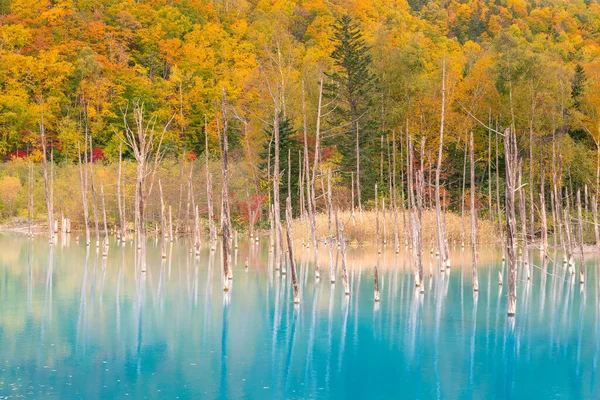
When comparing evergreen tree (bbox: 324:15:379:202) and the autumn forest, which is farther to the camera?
evergreen tree (bbox: 324:15:379:202)

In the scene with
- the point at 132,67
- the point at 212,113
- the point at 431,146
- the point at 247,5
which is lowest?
the point at 431,146

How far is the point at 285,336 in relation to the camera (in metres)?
17.0

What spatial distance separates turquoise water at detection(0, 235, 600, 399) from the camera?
13.2 meters

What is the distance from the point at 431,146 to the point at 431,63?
1670cm

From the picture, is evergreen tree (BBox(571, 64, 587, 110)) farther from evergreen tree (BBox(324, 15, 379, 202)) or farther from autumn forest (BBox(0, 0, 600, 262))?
evergreen tree (BBox(324, 15, 379, 202))

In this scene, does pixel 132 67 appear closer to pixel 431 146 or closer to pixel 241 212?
pixel 241 212

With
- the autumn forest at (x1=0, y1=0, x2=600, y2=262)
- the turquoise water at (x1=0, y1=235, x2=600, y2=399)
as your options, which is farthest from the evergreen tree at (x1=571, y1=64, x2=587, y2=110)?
the turquoise water at (x1=0, y1=235, x2=600, y2=399)

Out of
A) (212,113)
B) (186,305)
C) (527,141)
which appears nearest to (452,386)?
(186,305)

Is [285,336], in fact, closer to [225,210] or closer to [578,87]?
[225,210]

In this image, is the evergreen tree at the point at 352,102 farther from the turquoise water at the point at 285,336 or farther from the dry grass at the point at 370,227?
the turquoise water at the point at 285,336

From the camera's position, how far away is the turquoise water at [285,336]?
519 inches

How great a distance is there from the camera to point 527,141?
40.2 meters

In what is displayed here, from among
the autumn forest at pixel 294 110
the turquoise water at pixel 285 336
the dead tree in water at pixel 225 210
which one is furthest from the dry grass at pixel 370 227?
the dead tree in water at pixel 225 210

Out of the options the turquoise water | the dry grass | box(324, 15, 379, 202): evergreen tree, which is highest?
box(324, 15, 379, 202): evergreen tree
